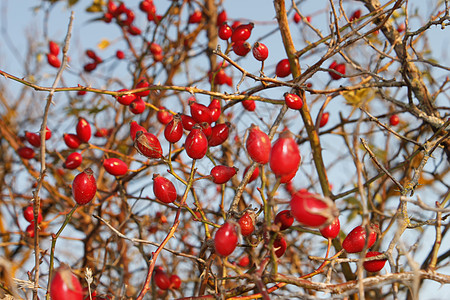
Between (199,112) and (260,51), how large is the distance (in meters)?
0.24

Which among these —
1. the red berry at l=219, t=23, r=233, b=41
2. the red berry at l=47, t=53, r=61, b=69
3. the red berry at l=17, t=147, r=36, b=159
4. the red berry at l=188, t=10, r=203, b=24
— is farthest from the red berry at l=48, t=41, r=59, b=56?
the red berry at l=219, t=23, r=233, b=41

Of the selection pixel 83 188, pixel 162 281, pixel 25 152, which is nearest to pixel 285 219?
pixel 83 188

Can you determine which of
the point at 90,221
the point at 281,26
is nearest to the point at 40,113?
the point at 90,221

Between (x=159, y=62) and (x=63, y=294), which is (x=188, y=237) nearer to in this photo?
(x=159, y=62)

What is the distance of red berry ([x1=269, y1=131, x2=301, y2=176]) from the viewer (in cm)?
60

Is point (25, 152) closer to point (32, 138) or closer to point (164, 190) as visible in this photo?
point (32, 138)

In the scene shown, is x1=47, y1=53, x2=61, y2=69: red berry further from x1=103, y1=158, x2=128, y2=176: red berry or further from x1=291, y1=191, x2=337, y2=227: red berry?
x1=291, y1=191, x2=337, y2=227: red berry

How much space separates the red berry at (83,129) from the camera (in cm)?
145

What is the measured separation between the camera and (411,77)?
1275 mm

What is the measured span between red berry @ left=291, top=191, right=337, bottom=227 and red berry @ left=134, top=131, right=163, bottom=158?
14.7 inches

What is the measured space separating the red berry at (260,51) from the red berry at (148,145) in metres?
0.36

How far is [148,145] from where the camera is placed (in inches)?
33.8

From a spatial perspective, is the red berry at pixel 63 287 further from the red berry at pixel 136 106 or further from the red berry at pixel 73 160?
the red berry at pixel 73 160

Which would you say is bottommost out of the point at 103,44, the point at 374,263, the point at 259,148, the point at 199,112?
the point at 374,263
